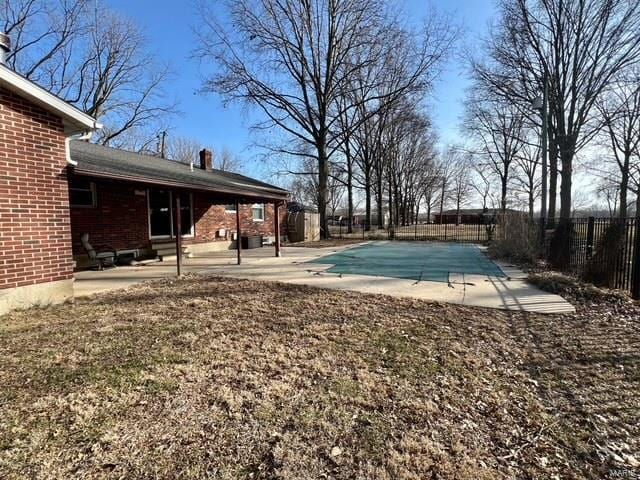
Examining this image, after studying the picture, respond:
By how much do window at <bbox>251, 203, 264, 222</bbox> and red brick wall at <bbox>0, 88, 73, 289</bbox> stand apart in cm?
1123

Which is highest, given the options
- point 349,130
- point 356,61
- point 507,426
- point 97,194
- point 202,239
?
point 356,61

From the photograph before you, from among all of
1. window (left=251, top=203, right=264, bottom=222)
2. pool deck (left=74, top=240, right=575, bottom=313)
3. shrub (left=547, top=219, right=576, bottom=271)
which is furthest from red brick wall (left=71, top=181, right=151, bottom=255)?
shrub (left=547, top=219, right=576, bottom=271)

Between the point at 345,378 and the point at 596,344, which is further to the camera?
the point at 596,344

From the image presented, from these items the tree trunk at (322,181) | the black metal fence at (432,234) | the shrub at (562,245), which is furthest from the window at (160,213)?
the black metal fence at (432,234)

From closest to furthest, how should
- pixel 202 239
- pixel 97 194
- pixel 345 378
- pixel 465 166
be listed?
pixel 345 378
pixel 97 194
pixel 202 239
pixel 465 166

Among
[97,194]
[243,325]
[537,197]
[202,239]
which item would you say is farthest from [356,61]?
[537,197]

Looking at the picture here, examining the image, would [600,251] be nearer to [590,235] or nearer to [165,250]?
[590,235]

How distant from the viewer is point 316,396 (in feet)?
8.89

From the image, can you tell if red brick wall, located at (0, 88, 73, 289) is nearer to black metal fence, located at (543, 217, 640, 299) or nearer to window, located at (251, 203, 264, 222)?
black metal fence, located at (543, 217, 640, 299)

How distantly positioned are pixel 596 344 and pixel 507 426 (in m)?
2.41

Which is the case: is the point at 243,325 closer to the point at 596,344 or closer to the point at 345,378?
the point at 345,378

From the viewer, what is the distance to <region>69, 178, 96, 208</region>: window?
8.38 metres

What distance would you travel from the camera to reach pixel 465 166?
54.2 metres

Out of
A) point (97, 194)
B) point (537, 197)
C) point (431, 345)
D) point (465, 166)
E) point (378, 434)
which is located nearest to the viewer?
point (378, 434)
